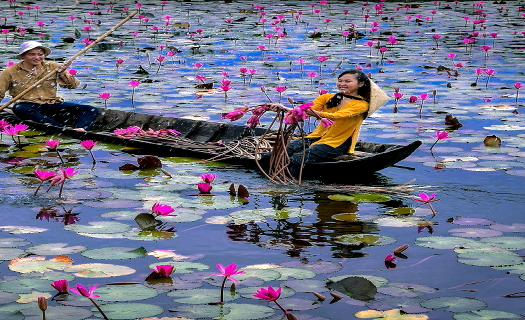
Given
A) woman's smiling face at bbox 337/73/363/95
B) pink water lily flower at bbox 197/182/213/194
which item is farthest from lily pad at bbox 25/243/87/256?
woman's smiling face at bbox 337/73/363/95

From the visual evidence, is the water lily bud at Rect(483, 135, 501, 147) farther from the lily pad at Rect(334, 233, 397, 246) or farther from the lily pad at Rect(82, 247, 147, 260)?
the lily pad at Rect(82, 247, 147, 260)

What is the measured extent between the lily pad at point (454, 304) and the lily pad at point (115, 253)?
1.28m

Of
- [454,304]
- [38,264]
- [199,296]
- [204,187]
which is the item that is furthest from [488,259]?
[38,264]

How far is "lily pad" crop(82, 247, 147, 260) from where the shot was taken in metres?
3.44

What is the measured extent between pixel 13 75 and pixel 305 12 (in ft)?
38.1

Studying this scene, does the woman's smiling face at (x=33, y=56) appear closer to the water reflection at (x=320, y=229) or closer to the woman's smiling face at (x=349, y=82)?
the woman's smiling face at (x=349, y=82)

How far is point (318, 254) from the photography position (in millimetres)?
3557

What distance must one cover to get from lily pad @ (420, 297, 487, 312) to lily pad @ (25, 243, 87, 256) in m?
1.56

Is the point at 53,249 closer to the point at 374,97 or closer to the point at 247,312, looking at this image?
the point at 247,312

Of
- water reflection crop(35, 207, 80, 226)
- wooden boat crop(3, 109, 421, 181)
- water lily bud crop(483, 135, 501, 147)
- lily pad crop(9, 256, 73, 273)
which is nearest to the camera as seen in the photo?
lily pad crop(9, 256, 73, 273)

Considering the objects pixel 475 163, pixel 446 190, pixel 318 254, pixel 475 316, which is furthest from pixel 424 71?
pixel 475 316

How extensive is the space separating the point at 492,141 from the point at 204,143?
2228 millimetres

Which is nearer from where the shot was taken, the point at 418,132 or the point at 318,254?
the point at 318,254

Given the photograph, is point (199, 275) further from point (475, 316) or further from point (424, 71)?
point (424, 71)
